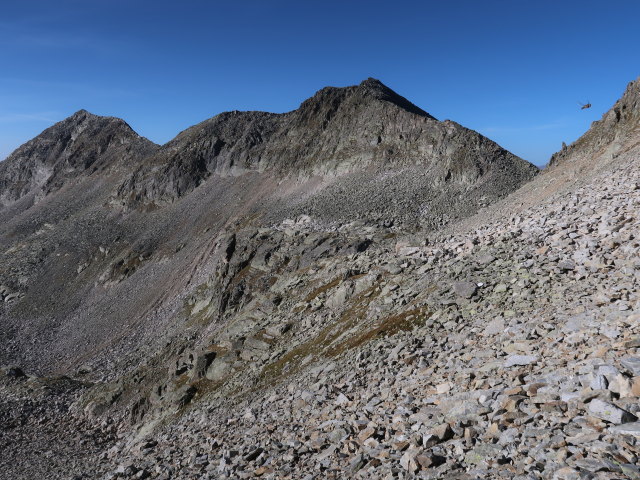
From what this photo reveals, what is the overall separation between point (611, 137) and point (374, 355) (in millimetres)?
37615

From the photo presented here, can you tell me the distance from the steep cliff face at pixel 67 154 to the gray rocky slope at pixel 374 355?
94676 millimetres

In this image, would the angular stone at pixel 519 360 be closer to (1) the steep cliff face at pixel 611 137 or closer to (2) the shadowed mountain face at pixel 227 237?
(2) the shadowed mountain face at pixel 227 237

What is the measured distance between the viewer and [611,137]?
4209cm

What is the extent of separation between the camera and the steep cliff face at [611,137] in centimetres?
3669

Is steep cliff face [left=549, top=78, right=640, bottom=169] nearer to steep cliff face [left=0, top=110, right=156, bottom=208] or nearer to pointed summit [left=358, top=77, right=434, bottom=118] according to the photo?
pointed summit [left=358, top=77, right=434, bottom=118]

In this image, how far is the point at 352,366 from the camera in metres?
22.1

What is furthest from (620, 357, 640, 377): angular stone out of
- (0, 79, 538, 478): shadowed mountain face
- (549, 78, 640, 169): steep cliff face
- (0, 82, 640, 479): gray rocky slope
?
(549, 78, 640, 169): steep cliff face

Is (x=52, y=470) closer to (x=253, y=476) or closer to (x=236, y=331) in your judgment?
(x=236, y=331)

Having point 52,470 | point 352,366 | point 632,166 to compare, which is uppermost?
point 632,166

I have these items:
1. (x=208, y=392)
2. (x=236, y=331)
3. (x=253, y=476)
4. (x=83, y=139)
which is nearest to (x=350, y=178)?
(x=236, y=331)

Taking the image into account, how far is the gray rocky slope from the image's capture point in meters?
11.7

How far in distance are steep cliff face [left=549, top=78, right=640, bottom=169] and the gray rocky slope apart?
1686 mm

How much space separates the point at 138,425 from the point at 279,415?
70.6ft

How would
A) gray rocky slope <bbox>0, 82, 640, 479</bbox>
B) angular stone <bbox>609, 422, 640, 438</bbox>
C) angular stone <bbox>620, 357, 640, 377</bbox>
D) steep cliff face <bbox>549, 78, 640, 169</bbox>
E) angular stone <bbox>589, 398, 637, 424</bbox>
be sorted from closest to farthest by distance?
angular stone <bbox>609, 422, 640, 438</bbox> < angular stone <bbox>589, 398, 637, 424</bbox> < angular stone <bbox>620, 357, 640, 377</bbox> < gray rocky slope <bbox>0, 82, 640, 479</bbox> < steep cliff face <bbox>549, 78, 640, 169</bbox>
